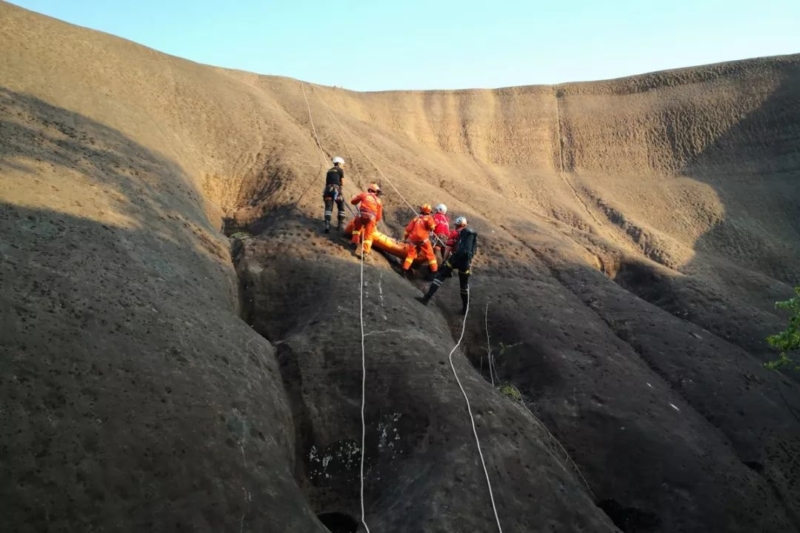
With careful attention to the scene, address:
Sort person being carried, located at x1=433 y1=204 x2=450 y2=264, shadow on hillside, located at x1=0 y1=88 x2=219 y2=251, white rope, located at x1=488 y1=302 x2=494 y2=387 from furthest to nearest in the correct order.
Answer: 1. person being carried, located at x1=433 y1=204 x2=450 y2=264
2. white rope, located at x1=488 y1=302 x2=494 y2=387
3. shadow on hillside, located at x1=0 y1=88 x2=219 y2=251

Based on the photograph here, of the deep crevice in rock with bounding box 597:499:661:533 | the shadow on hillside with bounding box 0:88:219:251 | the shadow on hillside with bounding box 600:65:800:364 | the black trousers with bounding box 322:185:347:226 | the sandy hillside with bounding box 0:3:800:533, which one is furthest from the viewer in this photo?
the shadow on hillside with bounding box 600:65:800:364

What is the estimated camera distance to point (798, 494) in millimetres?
11695

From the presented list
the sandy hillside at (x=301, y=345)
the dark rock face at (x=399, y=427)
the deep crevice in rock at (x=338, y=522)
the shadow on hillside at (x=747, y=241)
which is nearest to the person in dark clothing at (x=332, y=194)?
the sandy hillside at (x=301, y=345)

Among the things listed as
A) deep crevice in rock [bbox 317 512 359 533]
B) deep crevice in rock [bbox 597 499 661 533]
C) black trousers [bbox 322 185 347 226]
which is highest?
black trousers [bbox 322 185 347 226]

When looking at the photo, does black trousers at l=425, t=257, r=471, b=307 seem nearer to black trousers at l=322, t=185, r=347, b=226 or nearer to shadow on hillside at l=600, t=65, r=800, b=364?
black trousers at l=322, t=185, r=347, b=226

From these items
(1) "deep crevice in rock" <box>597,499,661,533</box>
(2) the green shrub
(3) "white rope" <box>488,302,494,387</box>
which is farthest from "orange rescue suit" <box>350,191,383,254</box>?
(1) "deep crevice in rock" <box>597,499,661,533</box>

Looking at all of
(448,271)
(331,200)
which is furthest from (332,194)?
(448,271)

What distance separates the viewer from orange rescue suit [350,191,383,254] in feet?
47.2

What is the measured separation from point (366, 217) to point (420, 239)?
151cm

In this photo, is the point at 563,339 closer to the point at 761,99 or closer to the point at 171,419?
the point at 171,419

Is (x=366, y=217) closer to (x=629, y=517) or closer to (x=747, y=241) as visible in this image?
(x=629, y=517)

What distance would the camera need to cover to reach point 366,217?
14398mm

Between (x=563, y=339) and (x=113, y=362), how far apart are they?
9.87 metres

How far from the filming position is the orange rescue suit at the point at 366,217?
14.4 m
